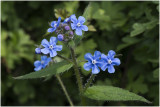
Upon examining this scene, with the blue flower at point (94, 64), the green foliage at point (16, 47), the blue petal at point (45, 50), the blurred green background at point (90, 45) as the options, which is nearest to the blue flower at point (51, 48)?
the blue petal at point (45, 50)

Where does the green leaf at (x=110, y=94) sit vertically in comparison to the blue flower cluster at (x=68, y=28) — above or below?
below

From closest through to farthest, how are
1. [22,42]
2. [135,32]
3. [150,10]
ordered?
[135,32]
[150,10]
[22,42]

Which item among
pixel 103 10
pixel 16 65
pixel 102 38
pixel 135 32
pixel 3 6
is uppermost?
pixel 3 6

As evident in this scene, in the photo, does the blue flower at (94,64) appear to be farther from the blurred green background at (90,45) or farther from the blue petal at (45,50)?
the blurred green background at (90,45)

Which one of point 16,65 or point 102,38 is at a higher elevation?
point 16,65

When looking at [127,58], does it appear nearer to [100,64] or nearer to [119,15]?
[119,15]

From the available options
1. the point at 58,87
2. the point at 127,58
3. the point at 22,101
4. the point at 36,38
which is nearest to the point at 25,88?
the point at 22,101

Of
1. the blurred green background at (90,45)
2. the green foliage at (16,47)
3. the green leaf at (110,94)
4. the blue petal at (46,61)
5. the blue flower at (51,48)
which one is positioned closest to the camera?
the green leaf at (110,94)
